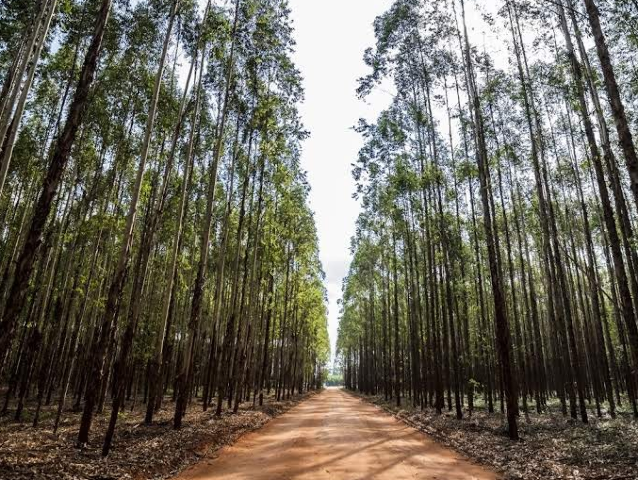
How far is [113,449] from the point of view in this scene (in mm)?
8562

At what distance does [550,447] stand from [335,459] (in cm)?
572

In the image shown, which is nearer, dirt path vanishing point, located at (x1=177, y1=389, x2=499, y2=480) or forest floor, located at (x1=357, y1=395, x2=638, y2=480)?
dirt path vanishing point, located at (x1=177, y1=389, x2=499, y2=480)

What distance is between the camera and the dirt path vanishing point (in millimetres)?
7245

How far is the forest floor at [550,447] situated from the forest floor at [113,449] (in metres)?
6.41

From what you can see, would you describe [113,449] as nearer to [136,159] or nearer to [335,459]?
[335,459]

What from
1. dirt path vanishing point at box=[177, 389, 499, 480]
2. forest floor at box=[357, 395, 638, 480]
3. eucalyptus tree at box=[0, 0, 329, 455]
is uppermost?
eucalyptus tree at box=[0, 0, 329, 455]

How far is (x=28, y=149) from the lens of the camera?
15680 mm

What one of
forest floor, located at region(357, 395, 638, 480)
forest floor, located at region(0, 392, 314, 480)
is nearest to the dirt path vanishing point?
forest floor, located at region(0, 392, 314, 480)

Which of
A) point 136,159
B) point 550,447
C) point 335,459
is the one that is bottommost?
point 335,459

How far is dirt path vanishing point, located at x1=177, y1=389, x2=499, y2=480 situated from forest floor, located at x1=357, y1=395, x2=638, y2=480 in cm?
71

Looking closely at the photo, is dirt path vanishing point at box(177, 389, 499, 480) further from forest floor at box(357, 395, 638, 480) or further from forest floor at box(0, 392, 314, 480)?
forest floor at box(357, 395, 638, 480)

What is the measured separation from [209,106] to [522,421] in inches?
719

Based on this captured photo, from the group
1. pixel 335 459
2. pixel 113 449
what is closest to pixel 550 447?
pixel 335 459

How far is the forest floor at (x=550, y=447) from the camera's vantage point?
7.64 meters
